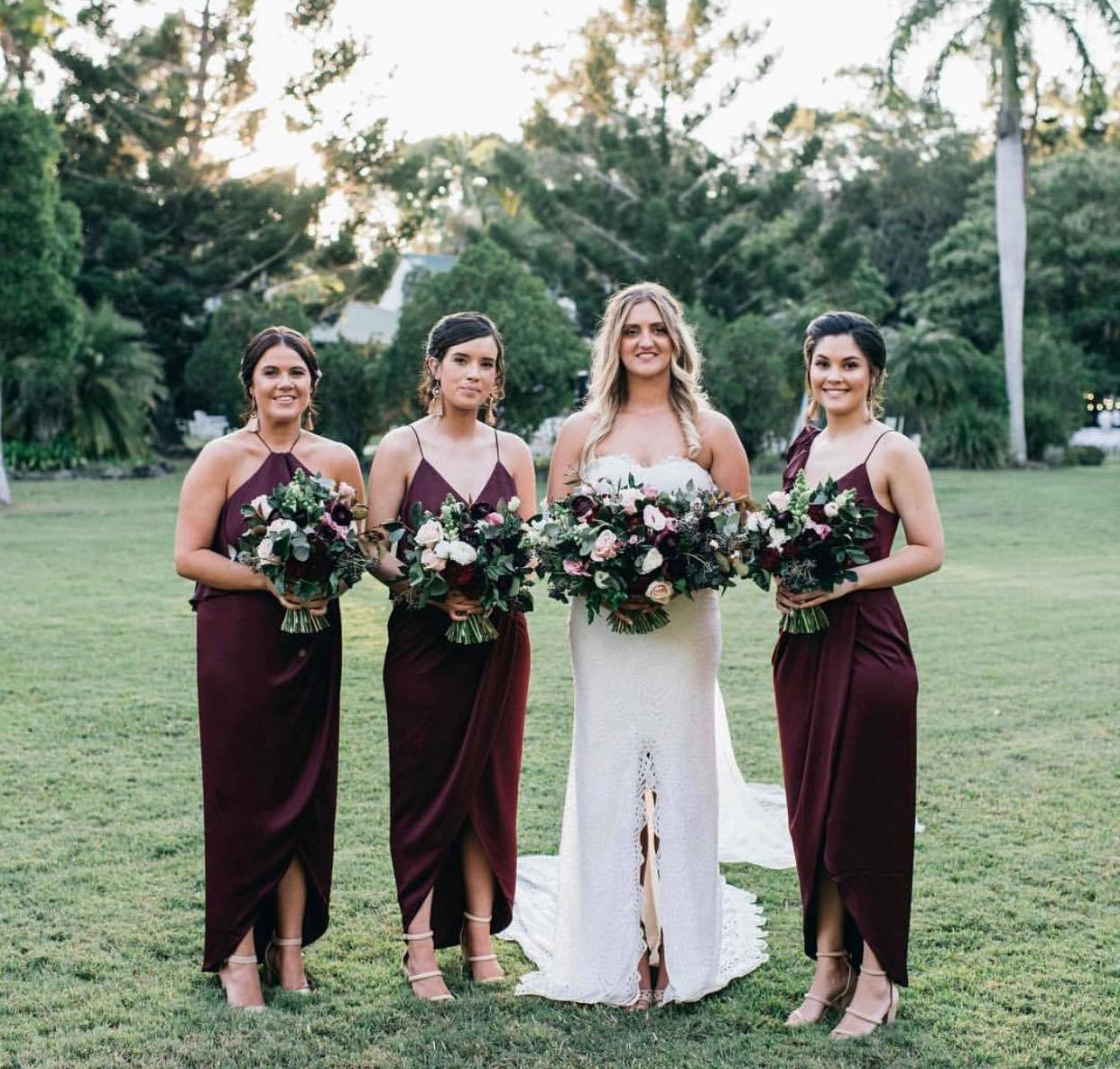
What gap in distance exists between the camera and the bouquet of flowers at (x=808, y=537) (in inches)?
160

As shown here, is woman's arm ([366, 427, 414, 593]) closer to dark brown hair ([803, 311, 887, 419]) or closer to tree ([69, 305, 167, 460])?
dark brown hair ([803, 311, 887, 419])

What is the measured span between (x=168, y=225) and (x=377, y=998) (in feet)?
108

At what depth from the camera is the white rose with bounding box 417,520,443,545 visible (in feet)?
13.9

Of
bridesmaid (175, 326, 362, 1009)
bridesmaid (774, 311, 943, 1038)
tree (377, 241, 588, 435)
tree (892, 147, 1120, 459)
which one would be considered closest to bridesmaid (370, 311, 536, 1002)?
bridesmaid (175, 326, 362, 1009)

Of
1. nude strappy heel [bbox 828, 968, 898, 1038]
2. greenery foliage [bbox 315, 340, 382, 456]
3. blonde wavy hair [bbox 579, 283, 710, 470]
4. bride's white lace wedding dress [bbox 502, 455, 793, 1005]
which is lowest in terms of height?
nude strappy heel [bbox 828, 968, 898, 1038]

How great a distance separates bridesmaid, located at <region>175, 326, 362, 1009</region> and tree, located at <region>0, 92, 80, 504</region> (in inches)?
791

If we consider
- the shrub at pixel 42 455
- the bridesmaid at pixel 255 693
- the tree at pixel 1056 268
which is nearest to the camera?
the bridesmaid at pixel 255 693

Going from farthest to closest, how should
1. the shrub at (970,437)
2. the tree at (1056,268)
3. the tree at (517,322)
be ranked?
the tree at (1056,268) < the shrub at (970,437) < the tree at (517,322)

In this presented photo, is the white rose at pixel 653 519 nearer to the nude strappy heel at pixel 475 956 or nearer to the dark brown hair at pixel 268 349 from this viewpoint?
the dark brown hair at pixel 268 349

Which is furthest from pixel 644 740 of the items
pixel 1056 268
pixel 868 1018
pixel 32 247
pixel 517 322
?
pixel 1056 268

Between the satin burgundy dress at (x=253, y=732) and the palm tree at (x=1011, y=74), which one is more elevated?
the palm tree at (x=1011, y=74)

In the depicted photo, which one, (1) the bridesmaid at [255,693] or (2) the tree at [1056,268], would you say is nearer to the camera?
(1) the bridesmaid at [255,693]

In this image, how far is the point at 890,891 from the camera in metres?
4.29

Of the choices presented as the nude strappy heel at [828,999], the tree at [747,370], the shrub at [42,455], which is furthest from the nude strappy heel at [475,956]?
the shrub at [42,455]
